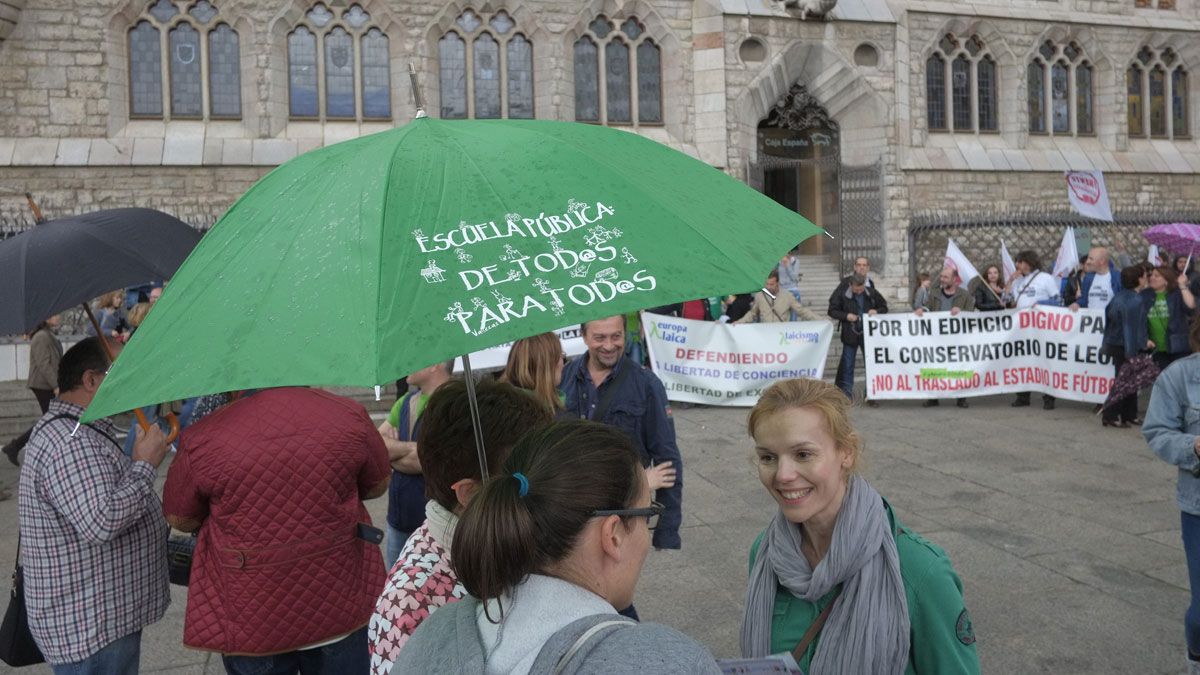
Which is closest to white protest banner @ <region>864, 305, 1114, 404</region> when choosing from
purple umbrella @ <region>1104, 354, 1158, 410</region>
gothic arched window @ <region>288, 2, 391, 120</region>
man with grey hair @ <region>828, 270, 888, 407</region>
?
man with grey hair @ <region>828, 270, 888, 407</region>

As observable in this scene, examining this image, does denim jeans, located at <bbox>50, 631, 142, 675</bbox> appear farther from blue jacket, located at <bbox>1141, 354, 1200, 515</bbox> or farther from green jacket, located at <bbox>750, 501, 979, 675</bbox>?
blue jacket, located at <bbox>1141, 354, 1200, 515</bbox>

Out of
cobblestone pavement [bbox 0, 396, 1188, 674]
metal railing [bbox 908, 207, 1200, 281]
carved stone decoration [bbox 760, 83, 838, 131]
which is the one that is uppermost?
carved stone decoration [bbox 760, 83, 838, 131]

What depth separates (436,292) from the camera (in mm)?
1634

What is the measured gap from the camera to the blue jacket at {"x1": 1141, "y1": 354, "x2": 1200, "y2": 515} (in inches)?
146

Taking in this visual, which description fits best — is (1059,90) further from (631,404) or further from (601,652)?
(601,652)

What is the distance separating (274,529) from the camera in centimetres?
275

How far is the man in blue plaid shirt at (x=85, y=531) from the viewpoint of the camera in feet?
9.48

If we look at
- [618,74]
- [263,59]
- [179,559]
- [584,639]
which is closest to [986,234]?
[618,74]

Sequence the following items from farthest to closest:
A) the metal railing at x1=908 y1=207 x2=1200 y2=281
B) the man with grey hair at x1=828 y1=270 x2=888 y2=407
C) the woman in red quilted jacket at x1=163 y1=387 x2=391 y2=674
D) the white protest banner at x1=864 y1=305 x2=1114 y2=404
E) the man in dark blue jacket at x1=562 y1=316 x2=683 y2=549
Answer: the metal railing at x1=908 y1=207 x2=1200 y2=281 → the man with grey hair at x1=828 y1=270 x2=888 y2=407 → the white protest banner at x1=864 y1=305 x2=1114 y2=404 → the man in dark blue jacket at x1=562 y1=316 x2=683 y2=549 → the woman in red quilted jacket at x1=163 y1=387 x2=391 y2=674

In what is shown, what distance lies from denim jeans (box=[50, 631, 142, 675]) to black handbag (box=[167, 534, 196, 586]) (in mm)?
225

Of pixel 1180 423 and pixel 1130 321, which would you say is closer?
pixel 1180 423

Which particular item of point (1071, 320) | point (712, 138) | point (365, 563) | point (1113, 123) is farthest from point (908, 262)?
point (365, 563)

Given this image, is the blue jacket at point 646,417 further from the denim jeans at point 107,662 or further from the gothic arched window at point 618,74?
the gothic arched window at point 618,74

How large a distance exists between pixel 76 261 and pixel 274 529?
1055 millimetres
